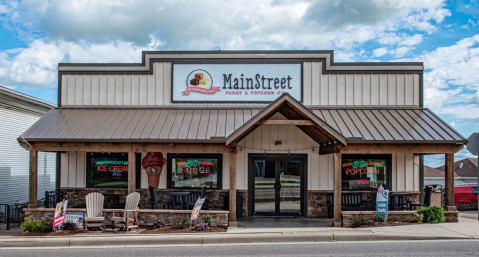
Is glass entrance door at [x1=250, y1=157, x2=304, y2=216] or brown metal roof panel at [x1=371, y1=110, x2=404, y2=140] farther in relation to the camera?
glass entrance door at [x1=250, y1=157, x2=304, y2=216]

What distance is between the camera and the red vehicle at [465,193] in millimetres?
17719

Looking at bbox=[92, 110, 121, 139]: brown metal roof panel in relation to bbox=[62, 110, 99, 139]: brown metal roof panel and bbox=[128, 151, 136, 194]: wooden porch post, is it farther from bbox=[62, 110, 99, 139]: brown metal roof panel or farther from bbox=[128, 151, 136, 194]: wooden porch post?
bbox=[128, 151, 136, 194]: wooden porch post

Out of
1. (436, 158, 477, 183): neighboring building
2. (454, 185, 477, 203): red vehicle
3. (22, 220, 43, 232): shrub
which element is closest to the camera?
(22, 220, 43, 232): shrub

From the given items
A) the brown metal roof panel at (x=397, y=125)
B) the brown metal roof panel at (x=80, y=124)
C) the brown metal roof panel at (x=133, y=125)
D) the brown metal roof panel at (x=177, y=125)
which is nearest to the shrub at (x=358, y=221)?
the brown metal roof panel at (x=397, y=125)

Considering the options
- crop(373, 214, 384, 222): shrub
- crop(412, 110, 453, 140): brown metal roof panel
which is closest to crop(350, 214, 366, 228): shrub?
crop(373, 214, 384, 222): shrub

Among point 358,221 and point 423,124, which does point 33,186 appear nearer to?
point 358,221

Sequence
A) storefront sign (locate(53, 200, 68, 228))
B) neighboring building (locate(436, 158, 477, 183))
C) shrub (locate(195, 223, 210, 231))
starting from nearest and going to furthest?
1. storefront sign (locate(53, 200, 68, 228))
2. shrub (locate(195, 223, 210, 231))
3. neighboring building (locate(436, 158, 477, 183))

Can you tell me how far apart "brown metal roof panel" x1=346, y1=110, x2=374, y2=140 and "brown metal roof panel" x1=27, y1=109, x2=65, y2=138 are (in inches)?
418

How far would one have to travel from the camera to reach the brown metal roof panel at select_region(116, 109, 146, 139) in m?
11.9

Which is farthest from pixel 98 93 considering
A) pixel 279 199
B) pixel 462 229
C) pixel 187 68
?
pixel 462 229

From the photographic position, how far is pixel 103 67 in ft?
47.3

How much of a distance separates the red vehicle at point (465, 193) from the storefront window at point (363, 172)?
650 centimetres

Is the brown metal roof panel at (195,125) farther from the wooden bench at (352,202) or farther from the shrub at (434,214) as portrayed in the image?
the shrub at (434,214)

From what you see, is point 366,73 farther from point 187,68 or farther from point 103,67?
point 103,67
